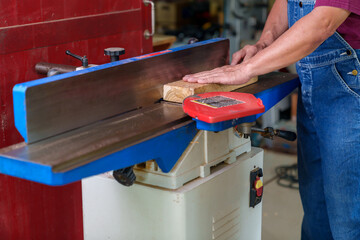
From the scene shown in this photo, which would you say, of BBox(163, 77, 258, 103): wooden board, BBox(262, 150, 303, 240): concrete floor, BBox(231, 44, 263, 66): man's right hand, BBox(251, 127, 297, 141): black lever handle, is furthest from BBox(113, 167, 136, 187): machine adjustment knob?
BBox(262, 150, 303, 240): concrete floor

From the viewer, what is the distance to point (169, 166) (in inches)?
61.4

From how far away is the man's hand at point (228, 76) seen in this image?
1.70m

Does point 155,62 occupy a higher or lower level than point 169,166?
higher

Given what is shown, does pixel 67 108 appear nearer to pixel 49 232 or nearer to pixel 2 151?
pixel 2 151

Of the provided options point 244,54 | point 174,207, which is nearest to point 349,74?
point 244,54

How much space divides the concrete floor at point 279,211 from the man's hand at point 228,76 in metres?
1.35

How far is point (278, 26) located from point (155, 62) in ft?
2.21

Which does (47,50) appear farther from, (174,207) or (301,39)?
(301,39)

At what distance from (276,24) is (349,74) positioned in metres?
0.43

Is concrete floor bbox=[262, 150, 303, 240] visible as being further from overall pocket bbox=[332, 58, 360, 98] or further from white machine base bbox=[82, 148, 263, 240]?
overall pocket bbox=[332, 58, 360, 98]

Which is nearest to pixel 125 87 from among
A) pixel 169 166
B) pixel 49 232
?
pixel 169 166

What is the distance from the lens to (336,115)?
6.14 ft

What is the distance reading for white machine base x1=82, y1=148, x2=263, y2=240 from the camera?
1616 mm

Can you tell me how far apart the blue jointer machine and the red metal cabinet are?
1.34 feet
